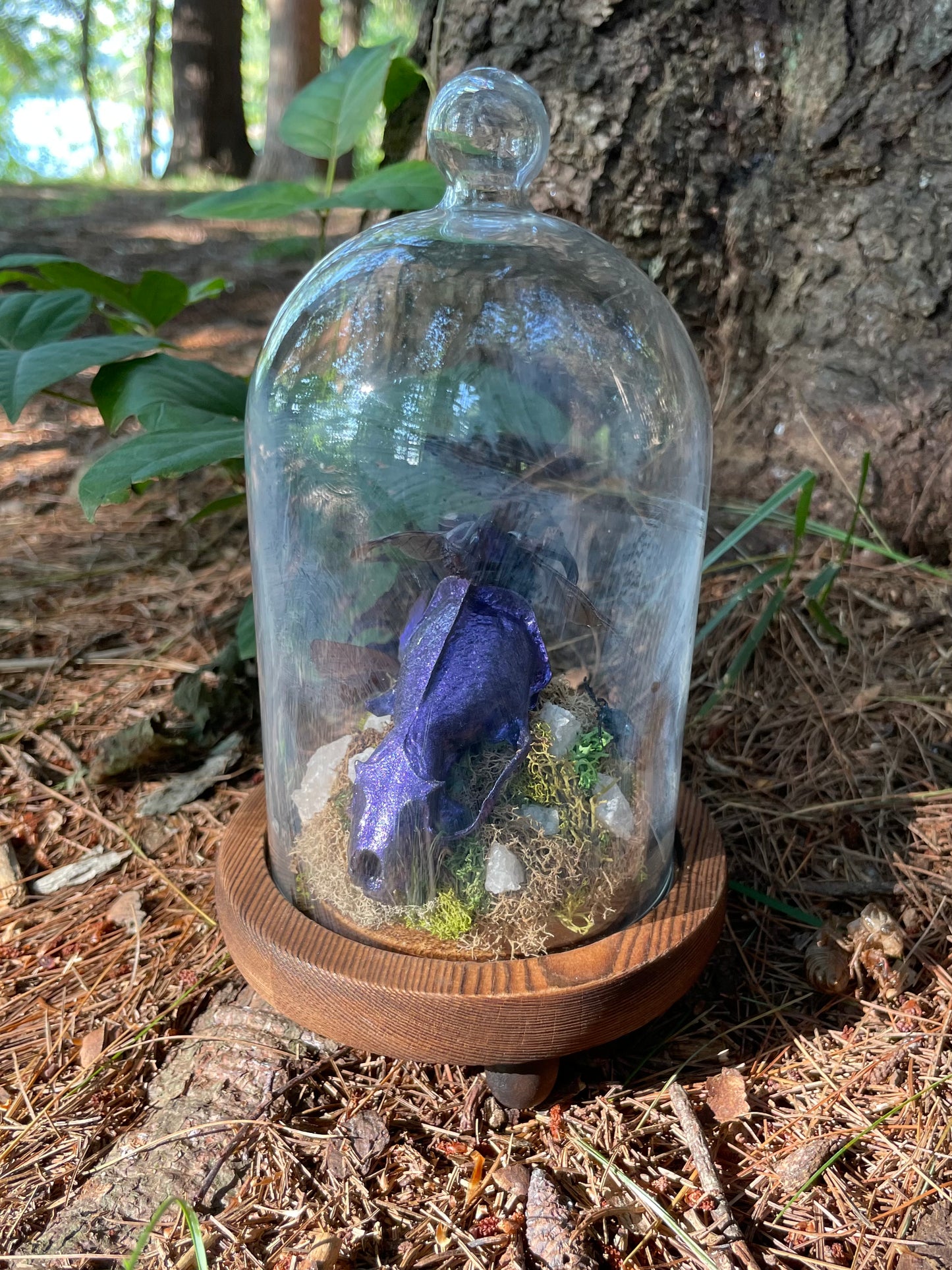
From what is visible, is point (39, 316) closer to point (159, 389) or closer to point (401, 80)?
point (159, 389)

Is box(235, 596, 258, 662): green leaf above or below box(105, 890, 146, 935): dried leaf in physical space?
above

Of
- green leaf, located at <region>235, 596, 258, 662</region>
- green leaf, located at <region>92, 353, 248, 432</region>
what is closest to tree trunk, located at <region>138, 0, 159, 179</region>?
green leaf, located at <region>92, 353, 248, 432</region>

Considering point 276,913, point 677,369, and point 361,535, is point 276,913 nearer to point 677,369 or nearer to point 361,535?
point 361,535

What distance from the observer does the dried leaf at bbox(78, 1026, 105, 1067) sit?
1.17 metres

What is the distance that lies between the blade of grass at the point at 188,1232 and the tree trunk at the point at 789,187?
1656mm

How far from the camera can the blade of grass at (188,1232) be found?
33.3 inches

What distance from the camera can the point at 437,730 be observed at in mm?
1020

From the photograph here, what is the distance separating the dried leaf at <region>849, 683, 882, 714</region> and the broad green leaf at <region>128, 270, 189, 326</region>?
1.50m

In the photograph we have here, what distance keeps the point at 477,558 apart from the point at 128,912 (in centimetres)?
80

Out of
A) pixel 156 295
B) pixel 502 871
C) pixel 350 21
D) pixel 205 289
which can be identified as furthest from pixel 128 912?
pixel 350 21

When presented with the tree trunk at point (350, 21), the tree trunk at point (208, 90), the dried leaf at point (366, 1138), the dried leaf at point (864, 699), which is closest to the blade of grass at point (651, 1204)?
the dried leaf at point (366, 1138)

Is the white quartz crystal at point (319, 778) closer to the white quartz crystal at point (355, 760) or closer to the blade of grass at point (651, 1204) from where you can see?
the white quartz crystal at point (355, 760)

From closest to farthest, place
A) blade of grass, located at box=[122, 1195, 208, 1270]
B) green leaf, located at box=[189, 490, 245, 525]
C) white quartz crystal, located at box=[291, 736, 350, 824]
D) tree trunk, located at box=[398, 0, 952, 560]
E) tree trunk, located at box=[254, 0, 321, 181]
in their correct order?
blade of grass, located at box=[122, 1195, 208, 1270] < white quartz crystal, located at box=[291, 736, 350, 824] < green leaf, located at box=[189, 490, 245, 525] < tree trunk, located at box=[398, 0, 952, 560] < tree trunk, located at box=[254, 0, 321, 181]

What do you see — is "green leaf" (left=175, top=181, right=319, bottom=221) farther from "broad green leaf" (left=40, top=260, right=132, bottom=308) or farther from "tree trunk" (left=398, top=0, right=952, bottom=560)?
"tree trunk" (left=398, top=0, right=952, bottom=560)
